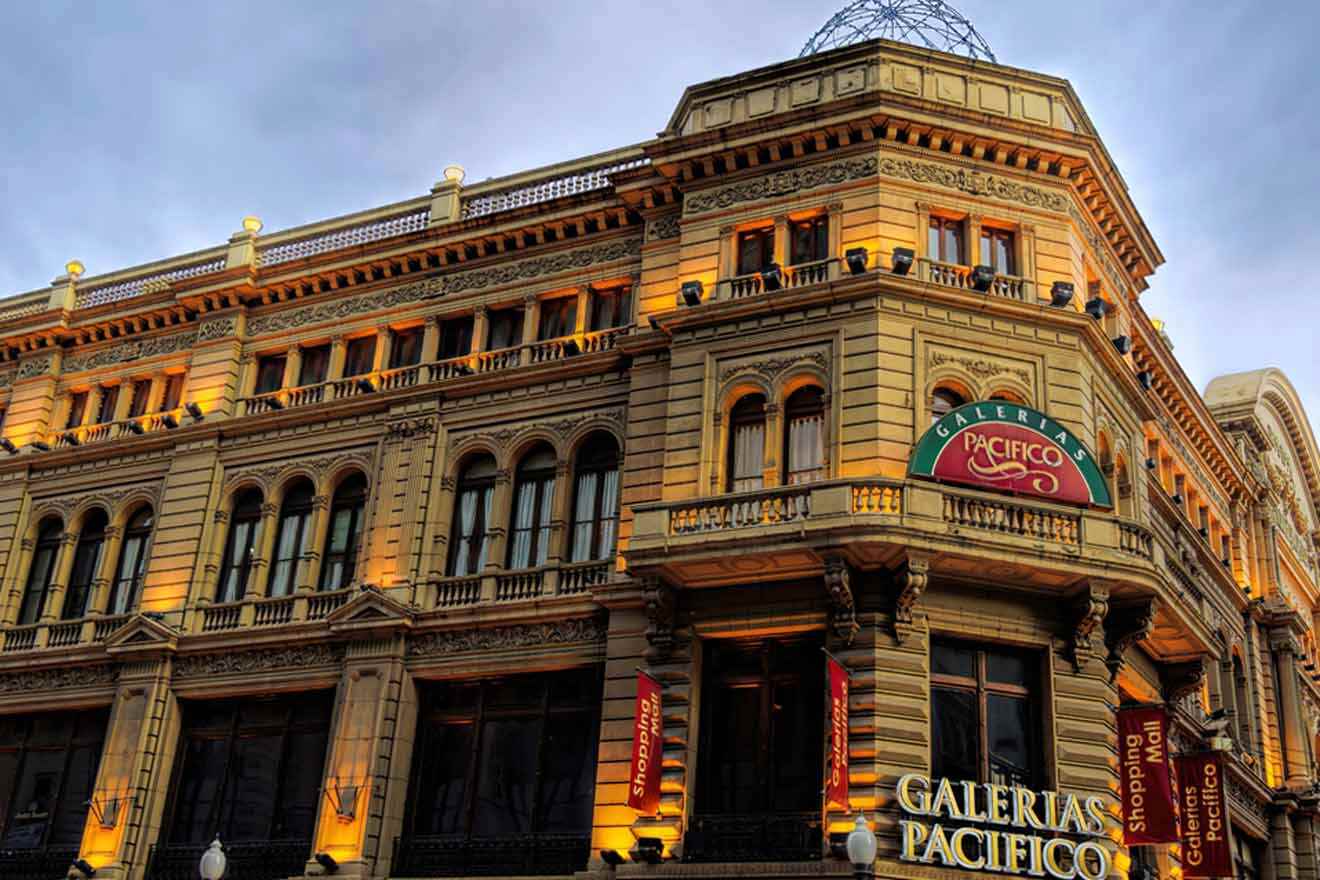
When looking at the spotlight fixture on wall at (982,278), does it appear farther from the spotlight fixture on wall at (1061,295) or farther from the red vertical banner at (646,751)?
the red vertical banner at (646,751)

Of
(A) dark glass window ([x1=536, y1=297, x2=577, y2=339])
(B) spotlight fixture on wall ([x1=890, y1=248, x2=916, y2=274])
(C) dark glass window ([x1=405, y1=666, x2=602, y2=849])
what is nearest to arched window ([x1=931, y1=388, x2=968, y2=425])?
(B) spotlight fixture on wall ([x1=890, y1=248, x2=916, y2=274])

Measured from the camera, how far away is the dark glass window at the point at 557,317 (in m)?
38.2

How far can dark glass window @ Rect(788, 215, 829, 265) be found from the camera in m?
33.9

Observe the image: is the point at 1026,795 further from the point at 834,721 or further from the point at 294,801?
the point at 294,801

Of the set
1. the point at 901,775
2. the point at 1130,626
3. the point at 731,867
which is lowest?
the point at 731,867

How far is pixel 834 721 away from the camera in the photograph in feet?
89.3

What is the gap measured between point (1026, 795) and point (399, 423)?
1859cm

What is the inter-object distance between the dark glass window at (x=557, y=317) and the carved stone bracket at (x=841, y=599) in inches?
488

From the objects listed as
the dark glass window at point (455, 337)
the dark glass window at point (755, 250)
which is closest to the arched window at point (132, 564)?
the dark glass window at point (455, 337)

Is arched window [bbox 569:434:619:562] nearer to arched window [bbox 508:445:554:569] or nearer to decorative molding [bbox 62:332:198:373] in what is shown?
arched window [bbox 508:445:554:569]

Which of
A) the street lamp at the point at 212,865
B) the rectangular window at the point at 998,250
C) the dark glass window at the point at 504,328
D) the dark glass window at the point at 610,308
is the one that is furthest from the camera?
the dark glass window at the point at 504,328

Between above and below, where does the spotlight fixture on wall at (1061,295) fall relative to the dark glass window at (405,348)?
below

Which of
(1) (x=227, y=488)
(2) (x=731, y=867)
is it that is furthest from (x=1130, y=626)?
(1) (x=227, y=488)

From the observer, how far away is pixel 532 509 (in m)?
36.1
